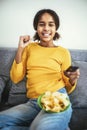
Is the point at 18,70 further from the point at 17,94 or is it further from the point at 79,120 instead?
the point at 79,120

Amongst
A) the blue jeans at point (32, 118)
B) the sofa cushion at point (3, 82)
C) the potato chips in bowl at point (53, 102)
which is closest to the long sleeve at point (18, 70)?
the sofa cushion at point (3, 82)

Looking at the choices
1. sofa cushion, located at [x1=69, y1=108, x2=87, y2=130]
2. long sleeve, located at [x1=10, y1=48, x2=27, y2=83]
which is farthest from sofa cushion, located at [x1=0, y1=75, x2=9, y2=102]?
sofa cushion, located at [x1=69, y1=108, x2=87, y2=130]

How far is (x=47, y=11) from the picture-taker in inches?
71.7

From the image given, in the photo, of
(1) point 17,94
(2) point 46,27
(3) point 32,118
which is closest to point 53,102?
(3) point 32,118

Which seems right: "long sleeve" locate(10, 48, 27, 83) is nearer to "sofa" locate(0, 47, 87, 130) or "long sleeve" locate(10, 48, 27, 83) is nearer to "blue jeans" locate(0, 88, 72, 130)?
"sofa" locate(0, 47, 87, 130)

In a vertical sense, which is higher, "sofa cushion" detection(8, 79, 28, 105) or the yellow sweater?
the yellow sweater

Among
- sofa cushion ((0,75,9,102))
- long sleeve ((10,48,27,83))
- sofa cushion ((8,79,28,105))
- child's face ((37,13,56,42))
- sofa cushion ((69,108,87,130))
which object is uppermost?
child's face ((37,13,56,42))

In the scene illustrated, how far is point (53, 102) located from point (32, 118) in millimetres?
239

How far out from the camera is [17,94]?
187 centimetres

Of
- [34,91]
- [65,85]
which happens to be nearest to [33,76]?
[34,91]

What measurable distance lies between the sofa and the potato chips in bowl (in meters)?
0.30

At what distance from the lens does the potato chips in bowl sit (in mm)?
1451

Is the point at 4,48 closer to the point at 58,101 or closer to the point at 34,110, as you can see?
the point at 34,110

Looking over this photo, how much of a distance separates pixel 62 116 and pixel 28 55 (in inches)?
22.5
